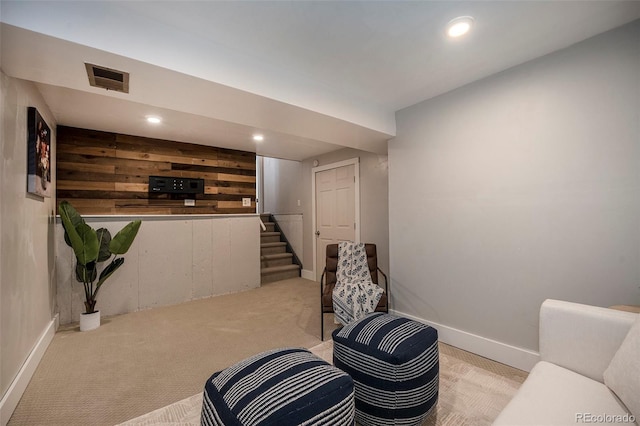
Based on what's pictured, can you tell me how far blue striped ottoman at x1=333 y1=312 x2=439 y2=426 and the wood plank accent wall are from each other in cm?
340

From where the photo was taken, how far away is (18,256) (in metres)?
1.97

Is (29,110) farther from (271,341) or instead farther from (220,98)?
(271,341)

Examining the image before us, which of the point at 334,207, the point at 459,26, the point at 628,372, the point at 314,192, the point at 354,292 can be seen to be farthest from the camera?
the point at 314,192

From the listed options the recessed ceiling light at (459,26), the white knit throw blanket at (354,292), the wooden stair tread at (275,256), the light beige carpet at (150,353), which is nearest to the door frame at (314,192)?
the wooden stair tread at (275,256)

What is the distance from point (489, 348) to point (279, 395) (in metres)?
2.04

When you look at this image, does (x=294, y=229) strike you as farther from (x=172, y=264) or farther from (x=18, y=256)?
(x=18, y=256)

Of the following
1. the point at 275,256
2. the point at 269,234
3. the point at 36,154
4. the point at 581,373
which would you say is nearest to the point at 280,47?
the point at 36,154

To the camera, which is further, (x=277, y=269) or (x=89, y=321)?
(x=277, y=269)

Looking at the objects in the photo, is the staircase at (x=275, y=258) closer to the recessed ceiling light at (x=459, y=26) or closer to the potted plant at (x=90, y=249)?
the potted plant at (x=90, y=249)

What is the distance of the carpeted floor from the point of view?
175cm

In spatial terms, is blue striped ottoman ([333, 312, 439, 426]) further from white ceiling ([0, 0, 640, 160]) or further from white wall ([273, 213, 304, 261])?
white wall ([273, 213, 304, 261])

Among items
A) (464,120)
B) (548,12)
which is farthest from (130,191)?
(548,12)

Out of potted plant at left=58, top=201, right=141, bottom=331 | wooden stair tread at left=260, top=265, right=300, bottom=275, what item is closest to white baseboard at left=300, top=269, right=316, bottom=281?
wooden stair tread at left=260, top=265, right=300, bottom=275

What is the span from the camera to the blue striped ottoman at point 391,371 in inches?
57.2
